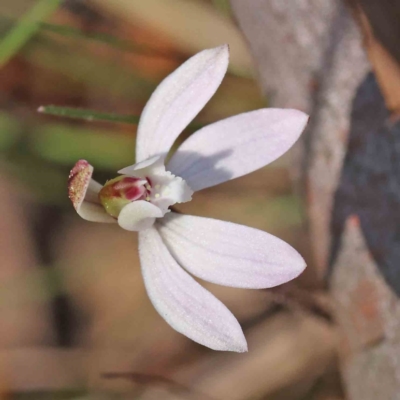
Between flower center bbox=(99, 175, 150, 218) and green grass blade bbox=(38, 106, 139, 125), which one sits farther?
green grass blade bbox=(38, 106, 139, 125)

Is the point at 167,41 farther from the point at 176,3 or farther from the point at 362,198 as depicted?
the point at 362,198

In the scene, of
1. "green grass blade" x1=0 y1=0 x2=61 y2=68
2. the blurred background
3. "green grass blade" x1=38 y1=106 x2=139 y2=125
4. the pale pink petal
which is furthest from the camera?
the blurred background

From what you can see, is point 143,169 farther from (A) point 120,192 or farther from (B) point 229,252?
(B) point 229,252

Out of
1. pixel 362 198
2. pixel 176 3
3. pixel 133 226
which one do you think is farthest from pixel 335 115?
pixel 176 3

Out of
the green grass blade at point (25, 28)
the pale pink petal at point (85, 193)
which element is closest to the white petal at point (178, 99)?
the pale pink petal at point (85, 193)

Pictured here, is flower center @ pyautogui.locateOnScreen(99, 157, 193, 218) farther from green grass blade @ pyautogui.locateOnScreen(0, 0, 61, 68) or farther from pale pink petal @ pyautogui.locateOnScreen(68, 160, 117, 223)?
green grass blade @ pyautogui.locateOnScreen(0, 0, 61, 68)

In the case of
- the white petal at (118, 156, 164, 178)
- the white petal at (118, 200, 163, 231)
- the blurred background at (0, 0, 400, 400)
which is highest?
the white petal at (118, 156, 164, 178)

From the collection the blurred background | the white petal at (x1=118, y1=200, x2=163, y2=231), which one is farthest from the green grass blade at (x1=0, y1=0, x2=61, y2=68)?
the white petal at (x1=118, y1=200, x2=163, y2=231)

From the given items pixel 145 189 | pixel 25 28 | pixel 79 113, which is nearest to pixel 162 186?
pixel 145 189
